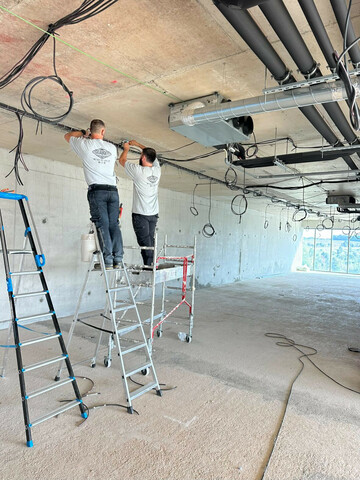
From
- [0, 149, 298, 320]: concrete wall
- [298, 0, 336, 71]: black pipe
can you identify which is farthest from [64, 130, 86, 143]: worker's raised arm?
[0, 149, 298, 320]: concrete wall

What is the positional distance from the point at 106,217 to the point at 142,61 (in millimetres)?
1380

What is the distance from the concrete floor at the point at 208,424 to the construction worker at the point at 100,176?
132 cm

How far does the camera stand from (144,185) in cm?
373

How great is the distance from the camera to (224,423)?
2.48m

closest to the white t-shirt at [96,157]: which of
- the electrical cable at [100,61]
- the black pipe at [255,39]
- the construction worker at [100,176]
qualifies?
the construction worker at [100,176]

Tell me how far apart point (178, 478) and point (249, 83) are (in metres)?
3.08

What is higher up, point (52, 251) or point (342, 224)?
point (342, 224)

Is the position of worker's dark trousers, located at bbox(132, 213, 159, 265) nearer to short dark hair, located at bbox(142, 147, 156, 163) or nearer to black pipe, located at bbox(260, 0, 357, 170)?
short dark hair, located at bbox(142, 147, 156, 163)

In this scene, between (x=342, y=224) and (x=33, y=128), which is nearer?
(x=33, y=128)

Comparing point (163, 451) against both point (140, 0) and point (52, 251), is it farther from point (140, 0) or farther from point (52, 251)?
point (52, 251)

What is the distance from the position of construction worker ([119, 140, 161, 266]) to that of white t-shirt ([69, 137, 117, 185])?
0.57 meters

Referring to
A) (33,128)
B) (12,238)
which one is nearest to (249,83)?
(33,128)

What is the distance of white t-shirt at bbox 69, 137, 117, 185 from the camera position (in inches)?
116

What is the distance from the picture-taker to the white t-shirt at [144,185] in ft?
12.1
